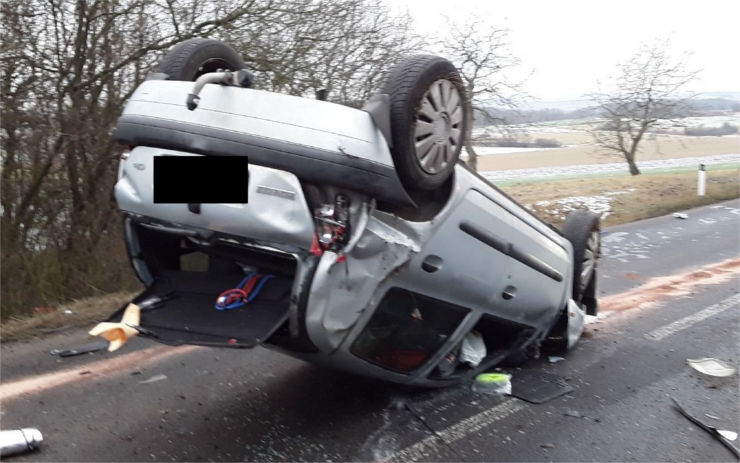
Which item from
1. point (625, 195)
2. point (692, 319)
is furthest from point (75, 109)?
point (625, 195)

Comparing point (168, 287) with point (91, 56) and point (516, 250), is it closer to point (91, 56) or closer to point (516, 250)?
point (516, 250)

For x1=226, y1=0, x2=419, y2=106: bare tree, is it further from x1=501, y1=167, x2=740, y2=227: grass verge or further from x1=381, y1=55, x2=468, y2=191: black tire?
x1=381, y1=55, x2=468, y2=191: black tire

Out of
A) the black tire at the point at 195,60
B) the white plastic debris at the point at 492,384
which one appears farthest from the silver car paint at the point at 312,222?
the white plastic debris at the point at 492,384

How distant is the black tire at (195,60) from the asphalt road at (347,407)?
205 cm

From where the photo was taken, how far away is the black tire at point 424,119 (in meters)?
3.36

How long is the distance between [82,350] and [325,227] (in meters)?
3.14

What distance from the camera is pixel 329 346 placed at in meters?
3.50

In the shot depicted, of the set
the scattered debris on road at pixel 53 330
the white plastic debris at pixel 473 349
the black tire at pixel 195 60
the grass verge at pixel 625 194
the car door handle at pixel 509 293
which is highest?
the black tire at pixel 195 60

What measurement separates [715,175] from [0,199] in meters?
17.6

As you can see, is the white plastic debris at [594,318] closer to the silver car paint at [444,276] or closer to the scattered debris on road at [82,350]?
the silver car paint at [444,276]

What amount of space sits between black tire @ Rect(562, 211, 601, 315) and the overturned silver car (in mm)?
1035

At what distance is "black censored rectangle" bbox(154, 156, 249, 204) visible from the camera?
11.0 ft

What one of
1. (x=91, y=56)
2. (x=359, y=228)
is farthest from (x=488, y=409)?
(x=91, y=56)

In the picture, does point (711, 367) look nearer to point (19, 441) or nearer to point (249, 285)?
point (249, 285)
